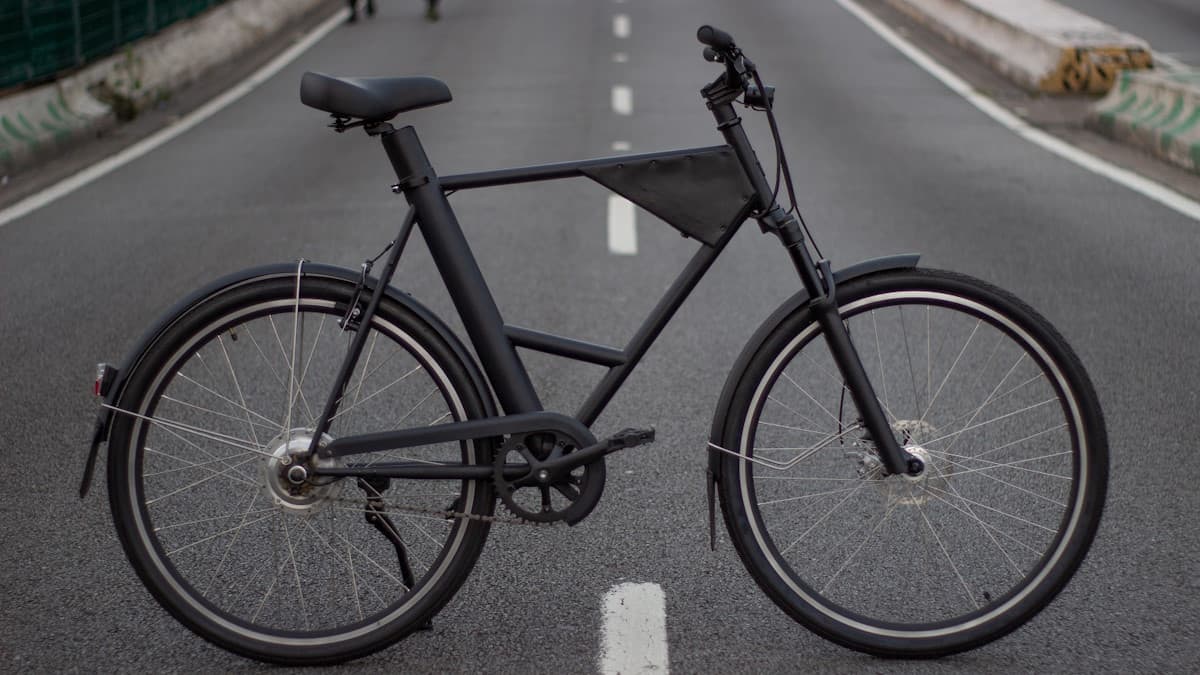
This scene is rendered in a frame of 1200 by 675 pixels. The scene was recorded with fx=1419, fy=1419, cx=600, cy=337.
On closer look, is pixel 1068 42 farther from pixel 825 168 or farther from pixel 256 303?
pixel 256 303

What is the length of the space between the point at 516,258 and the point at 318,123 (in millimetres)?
6370

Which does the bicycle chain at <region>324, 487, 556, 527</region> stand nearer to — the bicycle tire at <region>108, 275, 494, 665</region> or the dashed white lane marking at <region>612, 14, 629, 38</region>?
the bicycle tire at <region>108, 275, 494, 665</region>

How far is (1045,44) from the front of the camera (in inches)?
609

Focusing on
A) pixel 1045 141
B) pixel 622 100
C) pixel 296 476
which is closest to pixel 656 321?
pixel 296 476

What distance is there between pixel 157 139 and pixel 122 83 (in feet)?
5.26

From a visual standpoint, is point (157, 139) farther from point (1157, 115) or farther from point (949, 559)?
point (949, 559)

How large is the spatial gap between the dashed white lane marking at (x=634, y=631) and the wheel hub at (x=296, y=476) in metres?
0.79

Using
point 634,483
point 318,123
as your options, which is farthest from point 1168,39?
point 634,483

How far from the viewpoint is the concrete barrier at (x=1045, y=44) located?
48.7ft

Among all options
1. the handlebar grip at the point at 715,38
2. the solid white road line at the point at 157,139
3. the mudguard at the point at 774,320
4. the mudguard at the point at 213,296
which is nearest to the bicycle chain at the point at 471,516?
the mudguard at the point at 213,296

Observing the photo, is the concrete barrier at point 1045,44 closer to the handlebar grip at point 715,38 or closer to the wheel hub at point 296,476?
the handlebar grip at point 715,38

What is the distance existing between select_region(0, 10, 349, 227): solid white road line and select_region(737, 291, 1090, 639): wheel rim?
252 inches

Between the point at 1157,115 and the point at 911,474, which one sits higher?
the point at 911,474

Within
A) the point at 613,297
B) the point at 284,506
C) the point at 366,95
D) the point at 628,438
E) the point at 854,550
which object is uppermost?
the point at 366,95
